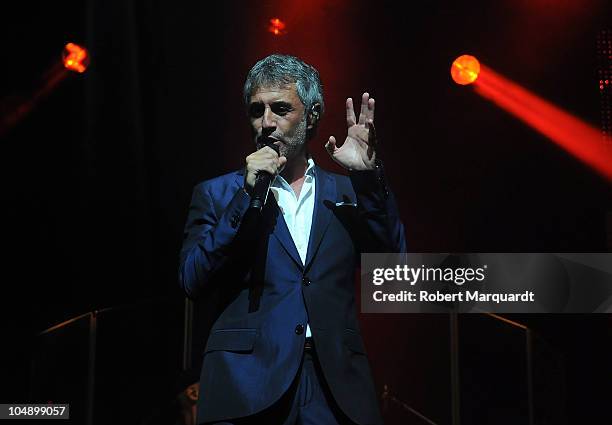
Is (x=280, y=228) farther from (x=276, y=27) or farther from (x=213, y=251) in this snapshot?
(x=276, y=27)

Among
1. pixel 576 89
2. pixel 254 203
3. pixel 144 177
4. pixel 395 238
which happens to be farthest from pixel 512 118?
pixel 254 203

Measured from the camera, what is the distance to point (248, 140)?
A: 14.3 feet

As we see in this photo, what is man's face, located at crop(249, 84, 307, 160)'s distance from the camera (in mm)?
1842

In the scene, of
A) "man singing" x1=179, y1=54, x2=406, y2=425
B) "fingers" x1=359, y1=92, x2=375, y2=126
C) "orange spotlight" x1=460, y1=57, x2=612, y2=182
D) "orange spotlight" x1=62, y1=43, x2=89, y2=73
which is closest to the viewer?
"man singing" x1=179, y1=54, x2=406, y2=425

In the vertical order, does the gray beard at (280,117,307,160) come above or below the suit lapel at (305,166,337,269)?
above

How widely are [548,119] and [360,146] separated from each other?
2.93 meters

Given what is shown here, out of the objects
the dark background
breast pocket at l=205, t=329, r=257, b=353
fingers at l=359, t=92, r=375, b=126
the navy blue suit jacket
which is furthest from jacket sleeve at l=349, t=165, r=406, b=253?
the dark background

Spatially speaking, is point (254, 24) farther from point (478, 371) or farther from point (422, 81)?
point (478, 371)

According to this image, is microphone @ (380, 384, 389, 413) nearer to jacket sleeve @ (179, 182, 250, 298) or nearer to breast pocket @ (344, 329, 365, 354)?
breast pocket @ (344, 329, 365, 354)

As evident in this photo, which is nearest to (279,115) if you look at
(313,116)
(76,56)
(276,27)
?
(313,116)

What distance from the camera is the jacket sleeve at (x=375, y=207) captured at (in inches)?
69.3

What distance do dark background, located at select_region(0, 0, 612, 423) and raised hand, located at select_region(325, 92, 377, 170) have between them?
2.35 m

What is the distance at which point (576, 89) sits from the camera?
4.29m

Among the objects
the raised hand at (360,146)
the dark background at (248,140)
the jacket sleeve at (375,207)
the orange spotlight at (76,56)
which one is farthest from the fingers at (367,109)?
the orange spotlight at (76,56)
